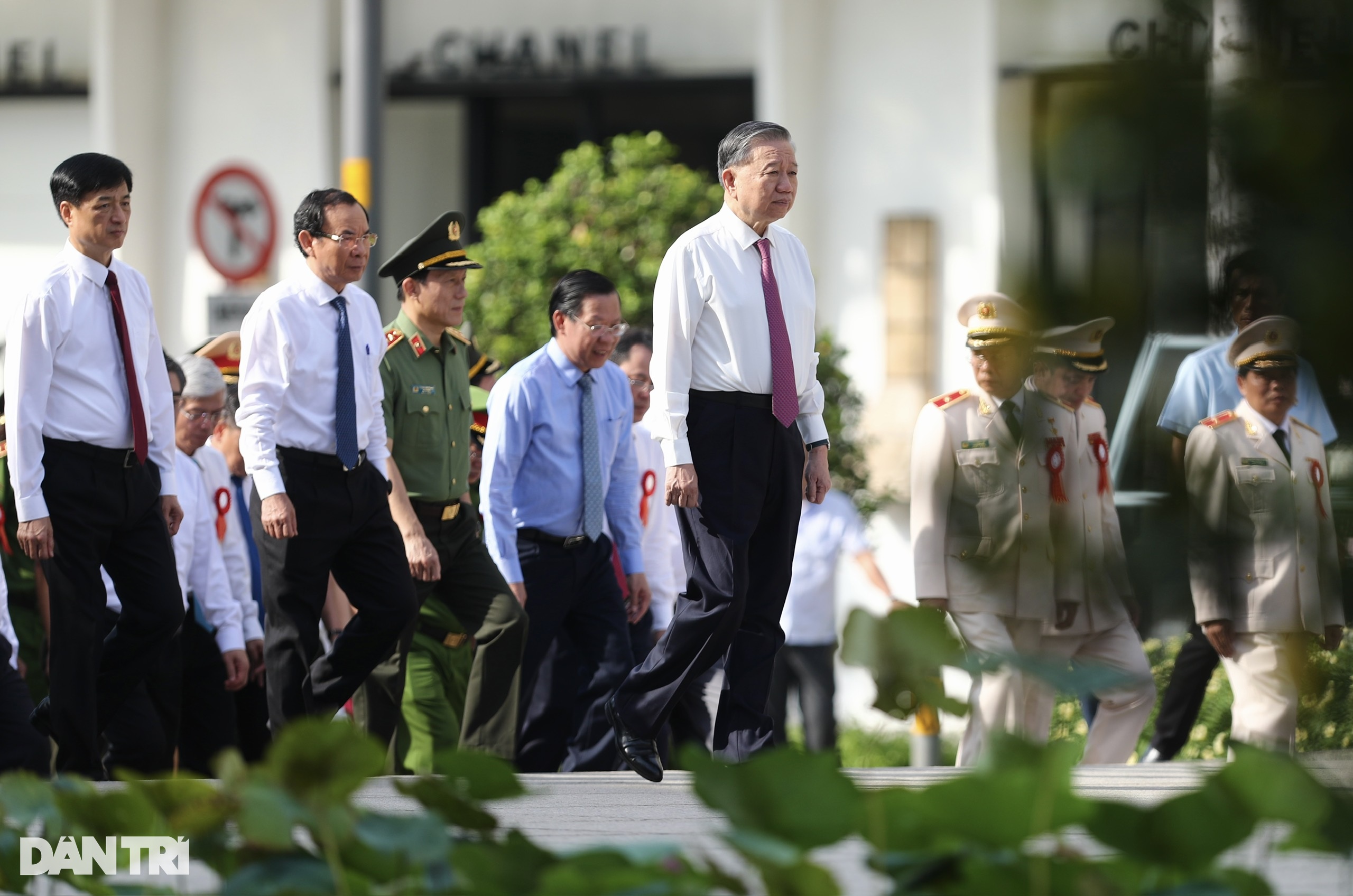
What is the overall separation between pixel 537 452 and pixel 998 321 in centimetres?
471

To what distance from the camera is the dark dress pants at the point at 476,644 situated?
539cm

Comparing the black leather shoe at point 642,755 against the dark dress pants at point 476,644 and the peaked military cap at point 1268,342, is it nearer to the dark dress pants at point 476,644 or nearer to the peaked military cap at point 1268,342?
the dark dress pants at point 476,644

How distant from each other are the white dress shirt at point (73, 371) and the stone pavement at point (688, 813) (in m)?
1.33

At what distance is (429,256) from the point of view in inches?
223

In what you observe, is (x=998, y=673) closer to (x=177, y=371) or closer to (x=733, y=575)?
(x=733, y=575)

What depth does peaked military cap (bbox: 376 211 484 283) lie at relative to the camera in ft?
18.5

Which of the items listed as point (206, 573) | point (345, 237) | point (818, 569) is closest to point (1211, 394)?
point (345, 237)

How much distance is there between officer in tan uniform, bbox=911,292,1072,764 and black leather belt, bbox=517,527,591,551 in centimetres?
455

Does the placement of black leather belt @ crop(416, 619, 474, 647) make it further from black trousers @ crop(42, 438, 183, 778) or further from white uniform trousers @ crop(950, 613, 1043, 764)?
white uniform trousers @ crop(950, 613, 1043, 764)

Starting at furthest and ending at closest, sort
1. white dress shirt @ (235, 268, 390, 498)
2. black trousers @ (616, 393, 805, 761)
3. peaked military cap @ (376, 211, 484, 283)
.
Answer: peaked military cap @ (376, 211, 484, 283) < white dress shirt @ (235, 268, 390, 498) < black trousers @ (616, 393, 805, 761)

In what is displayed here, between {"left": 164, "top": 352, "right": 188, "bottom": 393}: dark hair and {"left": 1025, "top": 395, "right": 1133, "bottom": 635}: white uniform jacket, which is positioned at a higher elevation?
{"left": 164, "top": 352, "right": 188, "bottom": 393}: dark hair

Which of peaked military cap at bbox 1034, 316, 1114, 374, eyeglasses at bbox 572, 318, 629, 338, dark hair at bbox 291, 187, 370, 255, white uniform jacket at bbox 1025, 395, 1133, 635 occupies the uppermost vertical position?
dark hair at bbox 291, 187, 370, 255

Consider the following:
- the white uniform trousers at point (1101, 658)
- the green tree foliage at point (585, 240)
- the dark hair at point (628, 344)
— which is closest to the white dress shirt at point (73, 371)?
the dark hair at point (628, 344)

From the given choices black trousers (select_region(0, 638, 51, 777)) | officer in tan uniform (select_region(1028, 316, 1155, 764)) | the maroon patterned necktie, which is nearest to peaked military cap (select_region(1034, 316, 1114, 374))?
officer in tan uniform (select_region(1028, 316, 1155, 764))
